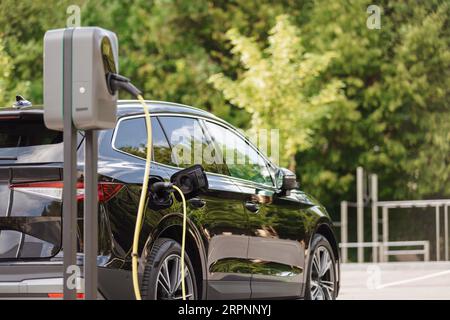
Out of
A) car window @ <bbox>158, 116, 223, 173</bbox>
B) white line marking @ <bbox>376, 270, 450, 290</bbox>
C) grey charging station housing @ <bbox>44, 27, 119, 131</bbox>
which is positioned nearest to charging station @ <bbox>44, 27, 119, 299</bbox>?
grey charging station housing @ <bbox>44, 27, 119, 131</bbox>

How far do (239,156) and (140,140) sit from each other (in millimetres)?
1495

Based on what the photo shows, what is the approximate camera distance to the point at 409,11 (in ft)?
102

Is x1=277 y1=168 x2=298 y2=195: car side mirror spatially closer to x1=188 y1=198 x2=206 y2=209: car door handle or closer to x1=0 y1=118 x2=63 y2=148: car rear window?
x1=188 y1=198 x2=206 y2=209: car door handle

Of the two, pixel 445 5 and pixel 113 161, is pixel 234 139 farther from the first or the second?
pixel 445 5

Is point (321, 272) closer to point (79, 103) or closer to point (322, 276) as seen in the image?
point (322, 276)

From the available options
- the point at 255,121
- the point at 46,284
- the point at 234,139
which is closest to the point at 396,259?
the point at 255,121

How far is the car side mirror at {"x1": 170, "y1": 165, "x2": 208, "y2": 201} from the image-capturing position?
25.0 feet

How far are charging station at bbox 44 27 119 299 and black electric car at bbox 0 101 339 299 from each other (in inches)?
41.8

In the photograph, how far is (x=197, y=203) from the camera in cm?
803

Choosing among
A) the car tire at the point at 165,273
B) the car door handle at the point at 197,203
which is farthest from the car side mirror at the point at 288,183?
the car tire at the point at 165,273

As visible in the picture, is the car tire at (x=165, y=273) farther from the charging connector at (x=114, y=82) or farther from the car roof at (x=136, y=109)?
the charging connector at (x=114, y=82)

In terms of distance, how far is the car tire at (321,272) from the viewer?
9828mm

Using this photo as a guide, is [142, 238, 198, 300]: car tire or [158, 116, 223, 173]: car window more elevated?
[158, 116, 223, 173]: car window

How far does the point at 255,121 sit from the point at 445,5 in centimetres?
762
